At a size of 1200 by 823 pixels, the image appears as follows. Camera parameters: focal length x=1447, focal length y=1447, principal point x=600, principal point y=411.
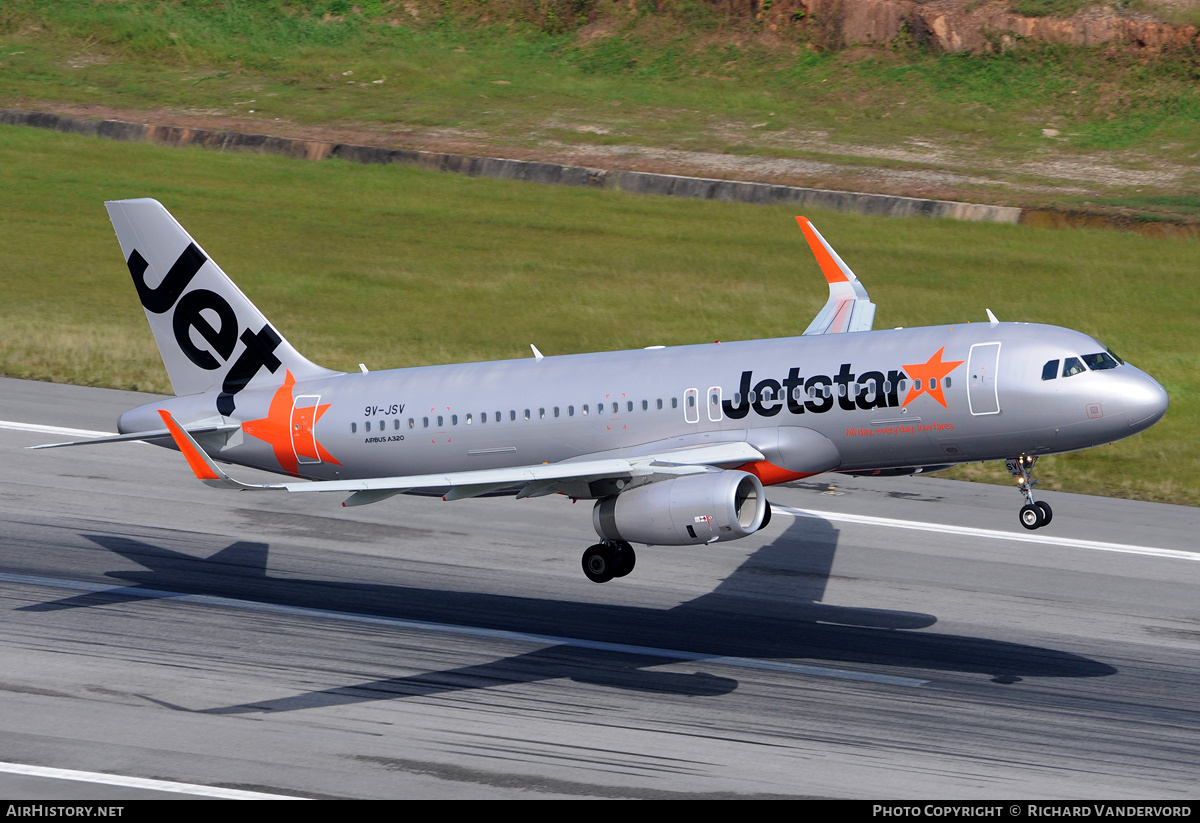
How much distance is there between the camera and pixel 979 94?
264ft

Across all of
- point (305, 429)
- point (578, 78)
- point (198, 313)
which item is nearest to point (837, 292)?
point (305, 429)

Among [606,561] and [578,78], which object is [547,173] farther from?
[606,561]

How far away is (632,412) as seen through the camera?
32562 mm

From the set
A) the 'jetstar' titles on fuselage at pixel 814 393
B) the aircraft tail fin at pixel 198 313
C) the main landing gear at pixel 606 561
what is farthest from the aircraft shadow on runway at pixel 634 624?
the 'jetstar' titles on fuselage at pixel 814 393

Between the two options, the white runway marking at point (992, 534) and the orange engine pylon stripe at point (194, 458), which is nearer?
the orange engine pylon stripe at point (194, 458)

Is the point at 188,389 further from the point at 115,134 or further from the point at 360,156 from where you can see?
the point at 115,134

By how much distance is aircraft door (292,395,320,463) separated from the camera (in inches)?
1389

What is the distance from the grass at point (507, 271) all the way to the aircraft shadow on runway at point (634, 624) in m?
13.8

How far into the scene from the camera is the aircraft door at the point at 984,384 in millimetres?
30234

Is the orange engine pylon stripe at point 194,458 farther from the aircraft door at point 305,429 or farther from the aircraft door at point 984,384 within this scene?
the aircraft door at point 984,384

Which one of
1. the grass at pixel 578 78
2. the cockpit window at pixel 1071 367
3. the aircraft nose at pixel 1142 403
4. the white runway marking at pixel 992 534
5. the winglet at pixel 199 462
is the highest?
the grass at pixel 578 78

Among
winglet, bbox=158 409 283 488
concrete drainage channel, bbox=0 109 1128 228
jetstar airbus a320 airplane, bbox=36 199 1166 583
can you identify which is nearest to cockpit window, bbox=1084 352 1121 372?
jetstar airbus a320 airplane, bbox=36 199 1166 583
